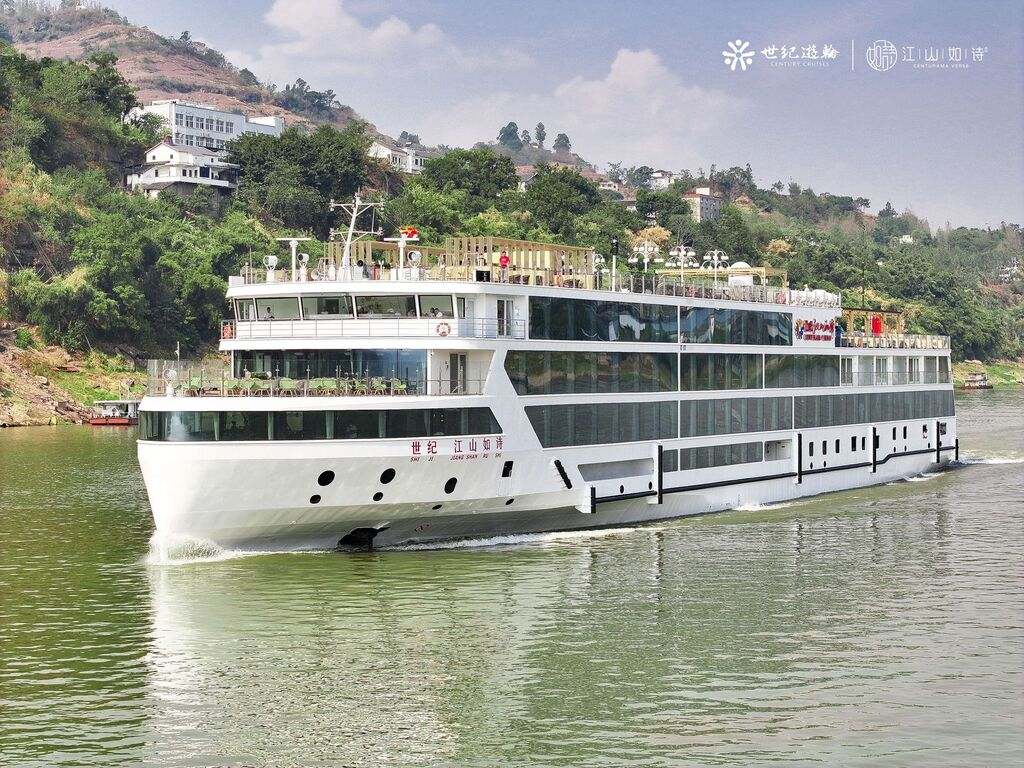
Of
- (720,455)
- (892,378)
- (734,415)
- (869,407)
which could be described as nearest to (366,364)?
(720,455)

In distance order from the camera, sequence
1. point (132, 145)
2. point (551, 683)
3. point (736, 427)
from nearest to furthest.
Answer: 1. point (551, 683)
2. point (736, 427)
3. point (132, 145)

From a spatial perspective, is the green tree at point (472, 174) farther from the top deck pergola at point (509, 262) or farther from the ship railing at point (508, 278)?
the top deck pergola at point (509, 262)

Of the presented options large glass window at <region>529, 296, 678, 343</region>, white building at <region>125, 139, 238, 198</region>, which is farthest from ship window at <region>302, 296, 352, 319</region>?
white building at <region>125, 139, 238, 198</region>

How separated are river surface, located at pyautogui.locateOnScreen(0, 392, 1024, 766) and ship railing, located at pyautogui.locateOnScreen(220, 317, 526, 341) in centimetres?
553

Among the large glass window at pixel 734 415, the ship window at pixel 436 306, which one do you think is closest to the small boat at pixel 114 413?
the large glass window at pixel 734 415

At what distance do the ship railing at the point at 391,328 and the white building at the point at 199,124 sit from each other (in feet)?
436

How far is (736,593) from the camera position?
28.5 metres

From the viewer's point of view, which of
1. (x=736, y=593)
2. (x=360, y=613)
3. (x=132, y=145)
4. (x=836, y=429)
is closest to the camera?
(x=360, y=613)

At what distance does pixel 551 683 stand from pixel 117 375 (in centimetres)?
7287

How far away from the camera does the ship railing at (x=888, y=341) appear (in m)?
49.0

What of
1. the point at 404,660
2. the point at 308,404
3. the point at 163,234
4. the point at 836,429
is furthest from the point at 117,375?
the point at 404,660

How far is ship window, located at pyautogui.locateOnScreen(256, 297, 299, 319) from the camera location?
32938 mm

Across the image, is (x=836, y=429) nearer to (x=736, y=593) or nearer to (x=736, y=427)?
(x=736, y=427)

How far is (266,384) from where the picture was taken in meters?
29.2
